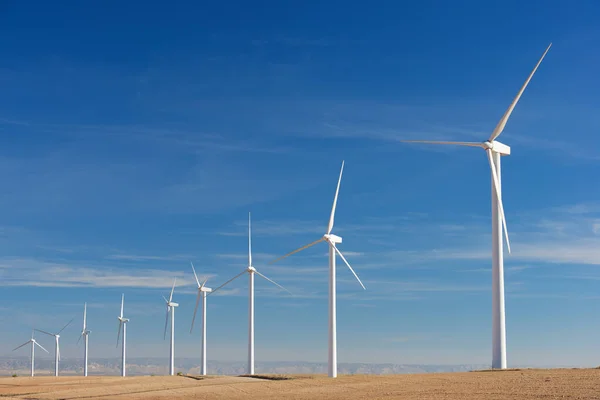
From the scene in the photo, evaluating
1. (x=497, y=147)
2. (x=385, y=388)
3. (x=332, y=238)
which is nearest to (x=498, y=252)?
(x=497, y=147)

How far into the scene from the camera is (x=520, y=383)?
57.3m

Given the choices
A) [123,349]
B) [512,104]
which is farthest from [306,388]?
[123,349]

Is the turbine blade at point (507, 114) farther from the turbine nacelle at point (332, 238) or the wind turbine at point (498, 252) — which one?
the turbine nacelle at point (332, 238)

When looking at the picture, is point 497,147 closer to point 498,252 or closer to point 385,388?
point 498,252

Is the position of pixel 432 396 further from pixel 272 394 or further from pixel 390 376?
pixel 390 376

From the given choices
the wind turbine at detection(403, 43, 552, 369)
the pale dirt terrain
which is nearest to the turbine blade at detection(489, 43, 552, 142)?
the wind turbine at detection(403, 43, 552, 369)

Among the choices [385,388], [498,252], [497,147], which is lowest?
[385,388]

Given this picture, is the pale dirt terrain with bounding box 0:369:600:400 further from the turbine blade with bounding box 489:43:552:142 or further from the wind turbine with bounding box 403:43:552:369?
the turbine blade with bounding box 489:43:552:142

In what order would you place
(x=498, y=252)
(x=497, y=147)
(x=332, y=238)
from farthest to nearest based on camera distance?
1. (x=332, y=238)
2. (x=497, y=147)
3. (x=498, y=252)

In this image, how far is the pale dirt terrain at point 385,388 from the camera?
175 feet

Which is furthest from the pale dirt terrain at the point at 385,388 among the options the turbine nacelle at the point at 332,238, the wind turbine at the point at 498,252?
the turbine nacelle at the point at 332,238

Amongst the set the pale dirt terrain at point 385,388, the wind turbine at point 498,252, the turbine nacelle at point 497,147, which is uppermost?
the turbine nacelle at point 497,147

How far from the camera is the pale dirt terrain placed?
53406 millimetres

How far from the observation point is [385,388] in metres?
62.9
